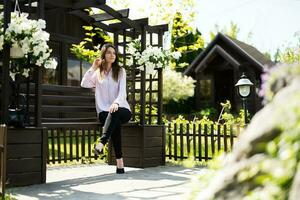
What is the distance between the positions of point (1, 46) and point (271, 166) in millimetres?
5077

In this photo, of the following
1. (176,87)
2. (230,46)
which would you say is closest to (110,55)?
(230,46)

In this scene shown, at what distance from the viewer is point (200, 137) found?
9578 millimetres

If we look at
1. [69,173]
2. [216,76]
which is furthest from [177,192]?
[216,76]

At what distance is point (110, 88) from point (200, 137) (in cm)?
295

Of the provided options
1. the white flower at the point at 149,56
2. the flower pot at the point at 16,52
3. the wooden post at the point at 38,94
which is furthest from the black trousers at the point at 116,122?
the flower pot at the point at 16,52

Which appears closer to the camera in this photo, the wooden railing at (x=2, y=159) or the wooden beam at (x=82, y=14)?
the wooden railing at (x=2, y=159)

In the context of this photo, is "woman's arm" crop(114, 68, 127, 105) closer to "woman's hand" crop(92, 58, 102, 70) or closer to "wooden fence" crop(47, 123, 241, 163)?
"woman's hand" crop(92, 58, 102, 70)

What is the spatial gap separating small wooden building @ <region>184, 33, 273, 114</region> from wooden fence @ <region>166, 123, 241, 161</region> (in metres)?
17.4

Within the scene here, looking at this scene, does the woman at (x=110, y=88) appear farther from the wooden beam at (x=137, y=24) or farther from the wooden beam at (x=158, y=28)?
the wooden beam at (x=158, y=28)

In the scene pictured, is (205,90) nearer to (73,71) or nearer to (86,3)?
(73,71)

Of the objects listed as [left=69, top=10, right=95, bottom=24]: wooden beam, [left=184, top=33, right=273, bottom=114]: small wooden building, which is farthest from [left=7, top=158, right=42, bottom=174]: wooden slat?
[left=184, top=33, right=273, bottom=114]: small wooden building

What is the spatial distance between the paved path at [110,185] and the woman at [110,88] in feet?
1.89

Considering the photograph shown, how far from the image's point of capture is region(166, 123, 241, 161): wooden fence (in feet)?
30.6

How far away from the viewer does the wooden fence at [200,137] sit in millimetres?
9320
